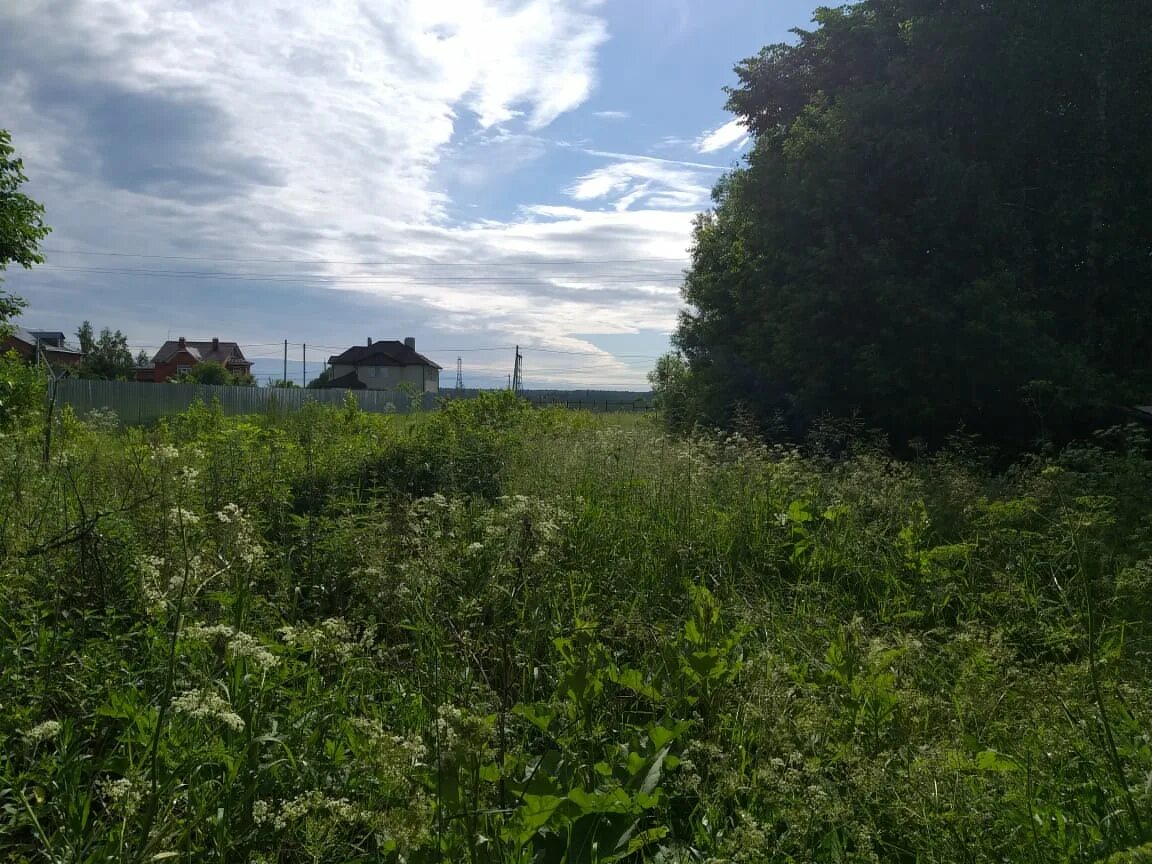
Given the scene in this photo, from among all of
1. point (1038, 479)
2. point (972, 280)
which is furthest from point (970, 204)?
point (1038, 479)

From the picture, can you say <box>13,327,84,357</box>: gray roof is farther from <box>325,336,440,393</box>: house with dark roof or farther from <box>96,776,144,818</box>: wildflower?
<box>96,776,144,818</box>: wildflower

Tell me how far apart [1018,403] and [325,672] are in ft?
34.1

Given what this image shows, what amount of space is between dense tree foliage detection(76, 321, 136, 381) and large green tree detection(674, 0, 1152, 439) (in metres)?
52.5

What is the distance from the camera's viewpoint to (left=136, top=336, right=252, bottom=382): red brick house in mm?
66875

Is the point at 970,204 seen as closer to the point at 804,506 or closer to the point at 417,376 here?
the point at 804,506

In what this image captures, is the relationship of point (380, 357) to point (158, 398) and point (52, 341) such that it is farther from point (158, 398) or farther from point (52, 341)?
point (158, 398)

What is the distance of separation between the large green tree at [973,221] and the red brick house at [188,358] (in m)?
61.9

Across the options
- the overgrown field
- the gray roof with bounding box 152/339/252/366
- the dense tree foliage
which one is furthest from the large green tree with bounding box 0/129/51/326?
the gray roof with bounding box 152/339/252/366

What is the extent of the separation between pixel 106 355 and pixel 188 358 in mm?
18998

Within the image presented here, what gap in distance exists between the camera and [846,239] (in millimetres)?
11297

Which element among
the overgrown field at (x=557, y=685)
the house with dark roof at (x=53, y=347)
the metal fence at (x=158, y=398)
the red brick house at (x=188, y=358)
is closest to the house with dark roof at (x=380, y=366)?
the red brick house at (x=188, y=358)

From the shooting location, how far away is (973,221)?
10.7 m

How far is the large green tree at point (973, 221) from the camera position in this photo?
10.3 metres

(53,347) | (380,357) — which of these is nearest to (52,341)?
(53,347)
